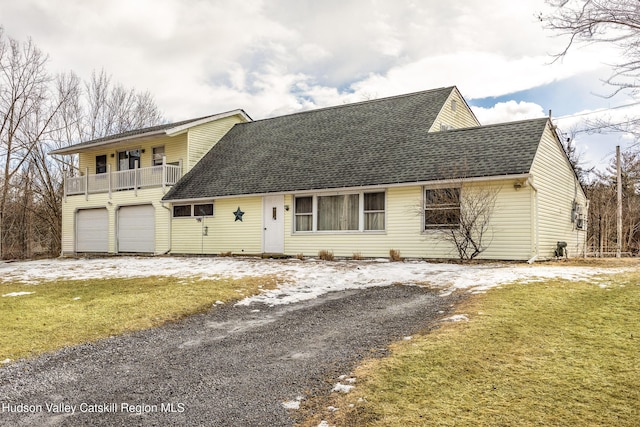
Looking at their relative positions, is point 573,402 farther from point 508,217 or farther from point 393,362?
point 508,217

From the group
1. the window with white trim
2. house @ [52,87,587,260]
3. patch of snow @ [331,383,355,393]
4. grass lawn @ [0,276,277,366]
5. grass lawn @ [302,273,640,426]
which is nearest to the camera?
grass lawn @ [302,273,640,426]

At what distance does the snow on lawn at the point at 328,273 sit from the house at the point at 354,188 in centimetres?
153

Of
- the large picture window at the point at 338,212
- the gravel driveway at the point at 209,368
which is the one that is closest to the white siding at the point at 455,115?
the large picture window at the point at 338,212

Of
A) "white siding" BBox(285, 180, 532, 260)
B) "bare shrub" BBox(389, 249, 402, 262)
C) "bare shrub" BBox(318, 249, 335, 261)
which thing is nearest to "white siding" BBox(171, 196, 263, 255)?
"white siding" BBox(285, 180, 532, 260)

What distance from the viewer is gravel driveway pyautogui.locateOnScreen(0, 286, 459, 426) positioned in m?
4.21

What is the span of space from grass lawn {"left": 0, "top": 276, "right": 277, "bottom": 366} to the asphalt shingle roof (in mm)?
6421

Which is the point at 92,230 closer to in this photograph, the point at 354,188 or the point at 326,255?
the point at 326,255

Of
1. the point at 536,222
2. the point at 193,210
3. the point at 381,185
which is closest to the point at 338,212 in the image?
the point at 381,185

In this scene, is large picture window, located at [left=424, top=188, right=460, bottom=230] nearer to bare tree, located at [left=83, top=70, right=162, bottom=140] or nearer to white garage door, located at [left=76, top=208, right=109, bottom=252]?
white garage door, located at [left=76, top=208, right=109, bottom=252]

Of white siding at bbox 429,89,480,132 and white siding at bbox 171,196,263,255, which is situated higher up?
white siding at bbox 429,89,480,132

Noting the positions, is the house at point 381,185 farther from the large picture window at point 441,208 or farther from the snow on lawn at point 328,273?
the snow on lawn at point 328,273

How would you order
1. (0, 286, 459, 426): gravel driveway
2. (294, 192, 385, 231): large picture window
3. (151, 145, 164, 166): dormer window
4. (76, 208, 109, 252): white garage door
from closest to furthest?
1. (0, 286, 459, 426): gravel driveway
2. (294, 192, 385, 231): large picture window
3. (151, 145, 164, 166): dormer window
4. (76, 208, 109, 252): white garage door

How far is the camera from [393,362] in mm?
5066

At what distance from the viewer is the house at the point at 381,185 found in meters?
14.0
